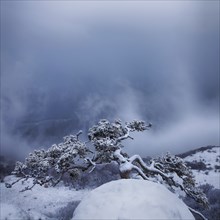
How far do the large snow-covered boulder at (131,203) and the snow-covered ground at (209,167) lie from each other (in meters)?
21.2

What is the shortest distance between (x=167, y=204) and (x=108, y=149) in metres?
4.90

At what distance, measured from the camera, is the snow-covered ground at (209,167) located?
28612mm

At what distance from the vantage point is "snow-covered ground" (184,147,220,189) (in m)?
28.6

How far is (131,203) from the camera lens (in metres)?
5.89

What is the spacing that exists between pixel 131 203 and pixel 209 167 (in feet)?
109

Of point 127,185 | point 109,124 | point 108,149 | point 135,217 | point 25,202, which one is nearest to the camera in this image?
point 135,217

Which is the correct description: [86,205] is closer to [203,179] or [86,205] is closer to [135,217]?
[135,217]

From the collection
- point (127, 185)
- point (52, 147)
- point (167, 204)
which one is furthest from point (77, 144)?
point (167, 204)

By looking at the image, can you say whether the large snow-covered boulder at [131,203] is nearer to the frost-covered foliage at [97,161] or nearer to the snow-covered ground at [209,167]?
the frost-covered foliage at [97,161]

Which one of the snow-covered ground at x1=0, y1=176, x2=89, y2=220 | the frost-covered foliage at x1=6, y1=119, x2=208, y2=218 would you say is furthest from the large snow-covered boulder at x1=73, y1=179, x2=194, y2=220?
the snow-covered ground at x1=0, y1=176, x2=89, y2=220

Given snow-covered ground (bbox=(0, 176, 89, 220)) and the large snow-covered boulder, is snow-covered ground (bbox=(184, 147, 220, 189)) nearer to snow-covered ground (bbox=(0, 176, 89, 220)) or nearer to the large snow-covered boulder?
snow-covered ground (bbox=(0, 176, 89, 220))

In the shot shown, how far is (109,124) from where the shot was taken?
38.5ft

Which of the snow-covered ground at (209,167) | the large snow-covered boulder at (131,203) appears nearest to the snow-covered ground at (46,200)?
the large snow-covered boulder at (131,203)

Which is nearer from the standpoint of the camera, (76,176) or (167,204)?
(167,204)
